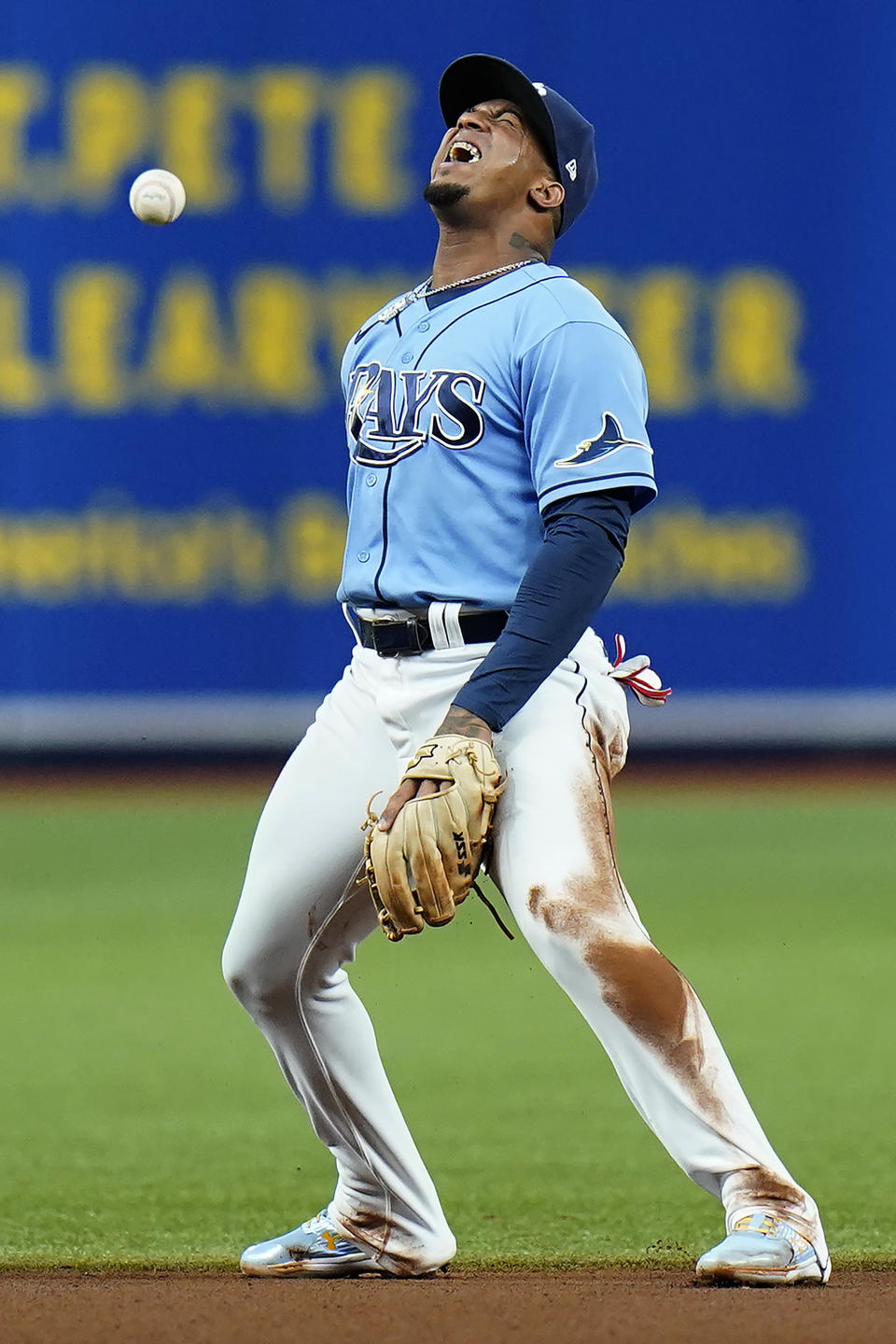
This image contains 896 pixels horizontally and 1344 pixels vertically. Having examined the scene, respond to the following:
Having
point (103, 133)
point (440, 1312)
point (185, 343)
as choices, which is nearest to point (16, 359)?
point (185, 343)

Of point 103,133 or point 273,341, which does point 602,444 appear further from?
point 103,133

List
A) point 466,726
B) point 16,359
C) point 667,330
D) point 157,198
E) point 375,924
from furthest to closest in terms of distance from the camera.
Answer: point 667,330 → point 16,359 → point 157,198 → point 375,924 → point 466,726

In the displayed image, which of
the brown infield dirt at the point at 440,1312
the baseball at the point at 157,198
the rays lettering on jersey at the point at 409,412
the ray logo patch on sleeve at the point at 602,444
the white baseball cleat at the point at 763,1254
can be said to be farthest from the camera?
the baseball at the point at 157,198

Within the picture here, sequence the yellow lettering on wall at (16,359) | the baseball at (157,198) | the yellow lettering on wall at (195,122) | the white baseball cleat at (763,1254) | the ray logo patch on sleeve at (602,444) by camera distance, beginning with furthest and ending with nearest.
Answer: the yellow lettering on wall at (195,122) → the yellow lettering on wall at (16,359) → the baseball at (157,198) → the ray logo patch on sleeve at (602,444) → the white baseball cleat at (763,1254)

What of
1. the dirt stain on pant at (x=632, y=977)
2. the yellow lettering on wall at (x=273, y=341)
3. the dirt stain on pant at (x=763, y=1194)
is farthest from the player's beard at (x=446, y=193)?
the yellow lettering on wall at (x=273, y=341)

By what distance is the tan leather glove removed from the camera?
8.86 feet

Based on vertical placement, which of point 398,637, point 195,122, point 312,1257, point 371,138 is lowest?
point 312,1257

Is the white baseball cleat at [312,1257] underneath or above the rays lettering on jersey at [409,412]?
underneath

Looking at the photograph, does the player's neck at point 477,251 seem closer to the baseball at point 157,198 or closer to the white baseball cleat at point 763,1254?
the baseball at point 157,198

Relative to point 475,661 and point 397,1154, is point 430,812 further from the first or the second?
point 397,1154

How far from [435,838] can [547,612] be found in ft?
1.14

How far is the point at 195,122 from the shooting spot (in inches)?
388

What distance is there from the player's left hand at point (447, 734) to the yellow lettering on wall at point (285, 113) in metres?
7.58

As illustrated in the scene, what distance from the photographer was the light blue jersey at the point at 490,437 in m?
2.82
